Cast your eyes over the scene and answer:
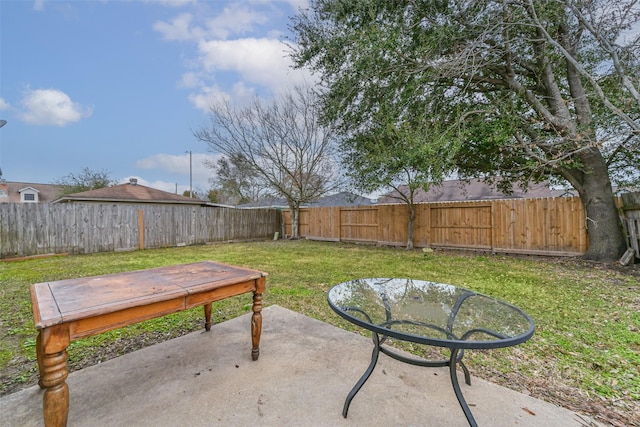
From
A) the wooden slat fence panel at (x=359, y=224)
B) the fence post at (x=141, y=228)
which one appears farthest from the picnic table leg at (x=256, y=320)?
the fence post at (x=141, y=228)

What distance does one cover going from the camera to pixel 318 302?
3580 millimetres

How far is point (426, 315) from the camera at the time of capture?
193cm

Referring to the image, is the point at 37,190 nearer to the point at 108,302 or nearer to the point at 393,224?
the point at 393,224

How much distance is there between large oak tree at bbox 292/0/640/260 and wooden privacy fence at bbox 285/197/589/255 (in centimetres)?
56

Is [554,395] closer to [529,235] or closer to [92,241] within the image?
[529,235]

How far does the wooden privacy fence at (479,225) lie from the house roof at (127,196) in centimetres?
815

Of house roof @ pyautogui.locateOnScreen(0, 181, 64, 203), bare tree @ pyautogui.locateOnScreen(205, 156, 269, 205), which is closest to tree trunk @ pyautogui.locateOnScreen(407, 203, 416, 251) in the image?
bare tree @ pyautogui.locateOnScreen(205, 156, 269, 205)

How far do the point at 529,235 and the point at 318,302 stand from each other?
21.1 ft

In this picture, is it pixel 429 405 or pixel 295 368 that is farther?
pixel 295 368

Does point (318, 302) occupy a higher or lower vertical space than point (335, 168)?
lower

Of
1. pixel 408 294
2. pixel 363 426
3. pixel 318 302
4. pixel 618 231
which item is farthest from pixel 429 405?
pixel 618 231

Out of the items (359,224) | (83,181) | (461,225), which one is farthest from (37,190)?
(461,225)

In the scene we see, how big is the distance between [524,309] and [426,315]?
217 centimetres

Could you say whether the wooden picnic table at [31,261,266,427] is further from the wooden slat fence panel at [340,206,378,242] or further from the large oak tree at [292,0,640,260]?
the wooden slat fence panel at [340,206,378,242]
